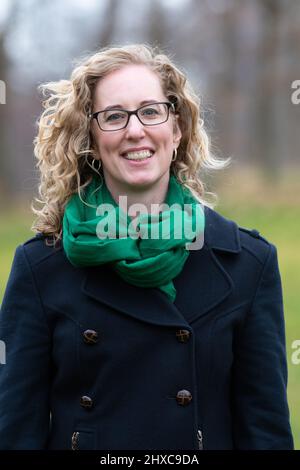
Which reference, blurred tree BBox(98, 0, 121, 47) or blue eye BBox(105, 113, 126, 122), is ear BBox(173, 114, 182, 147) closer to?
blue eye BBox(105, 113, 126, 122)

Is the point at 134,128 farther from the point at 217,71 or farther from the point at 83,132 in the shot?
the point at 217,71

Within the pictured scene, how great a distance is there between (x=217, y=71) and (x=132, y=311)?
84.8ft

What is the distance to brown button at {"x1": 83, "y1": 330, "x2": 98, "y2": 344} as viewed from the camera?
3.16 metres

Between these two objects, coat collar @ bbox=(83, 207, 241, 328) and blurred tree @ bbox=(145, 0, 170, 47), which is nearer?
coat collar @ bbox=(83, 207, 241, 328)

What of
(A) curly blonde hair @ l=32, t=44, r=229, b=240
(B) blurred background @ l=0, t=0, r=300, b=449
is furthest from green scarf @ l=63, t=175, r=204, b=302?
(B) blurred background @ l=0, t=0, r=300, b=449

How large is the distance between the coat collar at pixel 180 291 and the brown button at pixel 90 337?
0.37 feet

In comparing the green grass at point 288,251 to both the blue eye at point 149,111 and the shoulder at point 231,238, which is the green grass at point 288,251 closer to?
the shoulder at point 231,238

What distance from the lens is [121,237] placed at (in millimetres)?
3184

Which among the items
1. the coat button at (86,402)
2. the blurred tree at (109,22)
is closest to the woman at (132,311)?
the coat button at (86,402)

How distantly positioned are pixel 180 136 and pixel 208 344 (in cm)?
81

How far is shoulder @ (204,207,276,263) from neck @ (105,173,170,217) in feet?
0.67

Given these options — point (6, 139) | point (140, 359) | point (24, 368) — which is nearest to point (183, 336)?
point (140, 359)
